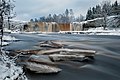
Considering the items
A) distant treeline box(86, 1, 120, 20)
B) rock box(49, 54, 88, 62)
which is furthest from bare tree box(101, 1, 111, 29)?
rock box(49, 54, 88, 62)

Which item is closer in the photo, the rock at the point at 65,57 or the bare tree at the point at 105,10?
the rock at the point at 65,57

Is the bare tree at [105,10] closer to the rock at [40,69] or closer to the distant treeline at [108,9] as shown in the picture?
the distant treeline at [108,9]

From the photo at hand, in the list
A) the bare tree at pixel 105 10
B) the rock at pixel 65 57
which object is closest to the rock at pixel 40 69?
the rock at pixel 65 57

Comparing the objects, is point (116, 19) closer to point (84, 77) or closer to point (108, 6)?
point (108, 6)

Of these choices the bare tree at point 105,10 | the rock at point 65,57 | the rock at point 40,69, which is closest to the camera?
the rock at point 40,69

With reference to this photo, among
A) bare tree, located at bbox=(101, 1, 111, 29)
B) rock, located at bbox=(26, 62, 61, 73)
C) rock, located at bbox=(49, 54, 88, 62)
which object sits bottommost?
Answer: rock, located at bbox=(26, 62, 61, 73)

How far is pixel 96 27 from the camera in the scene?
10638 cm

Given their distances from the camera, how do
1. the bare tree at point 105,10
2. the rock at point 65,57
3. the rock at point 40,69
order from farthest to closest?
the bare tree at point 105,10, the rock at point 65,57, the rock at point 40,69

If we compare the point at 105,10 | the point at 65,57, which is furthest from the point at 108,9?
the point at 65,57

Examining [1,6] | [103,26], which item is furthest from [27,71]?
[103,26]

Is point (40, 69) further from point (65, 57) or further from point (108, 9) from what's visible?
point (108, 9)

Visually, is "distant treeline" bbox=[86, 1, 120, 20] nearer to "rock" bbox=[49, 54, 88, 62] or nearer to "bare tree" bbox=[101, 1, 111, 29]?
"bare tree" bbox=[101, 1, 111, 29]

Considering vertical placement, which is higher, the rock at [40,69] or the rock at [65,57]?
the rock at [65,57]

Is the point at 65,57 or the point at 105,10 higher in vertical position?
the point at 105,10
